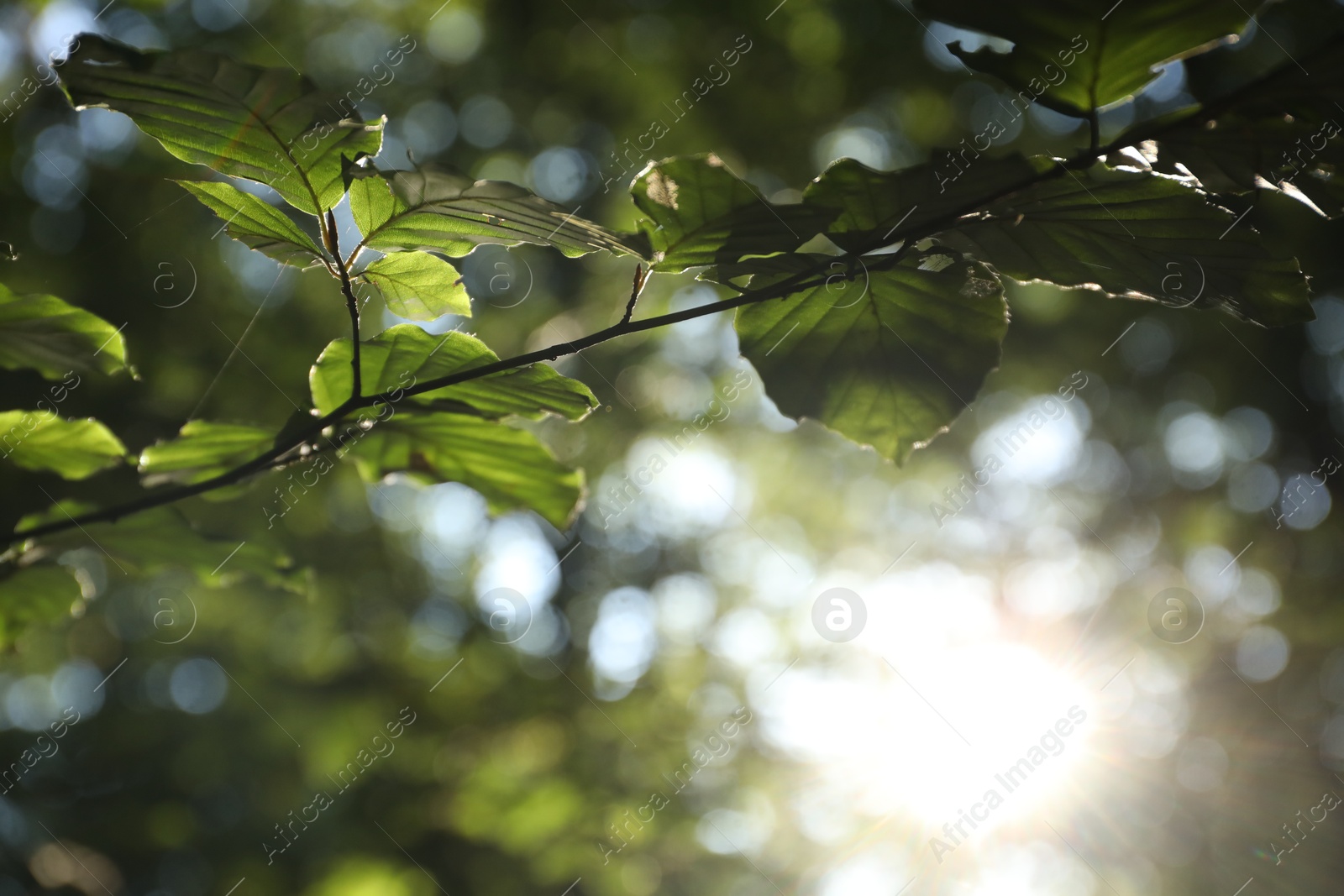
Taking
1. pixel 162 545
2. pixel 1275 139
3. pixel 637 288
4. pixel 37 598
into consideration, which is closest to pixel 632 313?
pixel 637 288

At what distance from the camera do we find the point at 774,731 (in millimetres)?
8336

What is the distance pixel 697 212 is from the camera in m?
0.63

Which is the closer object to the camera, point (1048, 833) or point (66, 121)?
point (66, 121)

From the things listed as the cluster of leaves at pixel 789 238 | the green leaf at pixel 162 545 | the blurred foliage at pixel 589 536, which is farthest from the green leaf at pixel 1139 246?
the blurred foliage at pixel 589 536

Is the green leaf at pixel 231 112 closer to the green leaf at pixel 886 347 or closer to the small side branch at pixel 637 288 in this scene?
the small side branch at pixel 637 288

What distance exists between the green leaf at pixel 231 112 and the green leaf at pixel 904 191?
0.38 meters

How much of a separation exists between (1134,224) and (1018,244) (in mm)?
83

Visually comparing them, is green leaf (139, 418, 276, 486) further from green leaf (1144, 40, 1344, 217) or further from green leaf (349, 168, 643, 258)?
green leaf (1144, 40, 1344, 217)

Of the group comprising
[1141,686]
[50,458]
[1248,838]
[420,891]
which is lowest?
[1141,686]

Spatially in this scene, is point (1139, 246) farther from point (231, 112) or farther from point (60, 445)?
point (60, 445)

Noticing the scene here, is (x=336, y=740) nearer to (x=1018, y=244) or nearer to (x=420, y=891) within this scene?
(x=420, y=891)

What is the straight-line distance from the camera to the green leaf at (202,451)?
78 cm

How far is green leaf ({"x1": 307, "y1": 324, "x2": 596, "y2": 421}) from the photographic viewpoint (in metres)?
0.71

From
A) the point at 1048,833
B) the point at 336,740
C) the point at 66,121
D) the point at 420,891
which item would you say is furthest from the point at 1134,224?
the point at 1048,833
